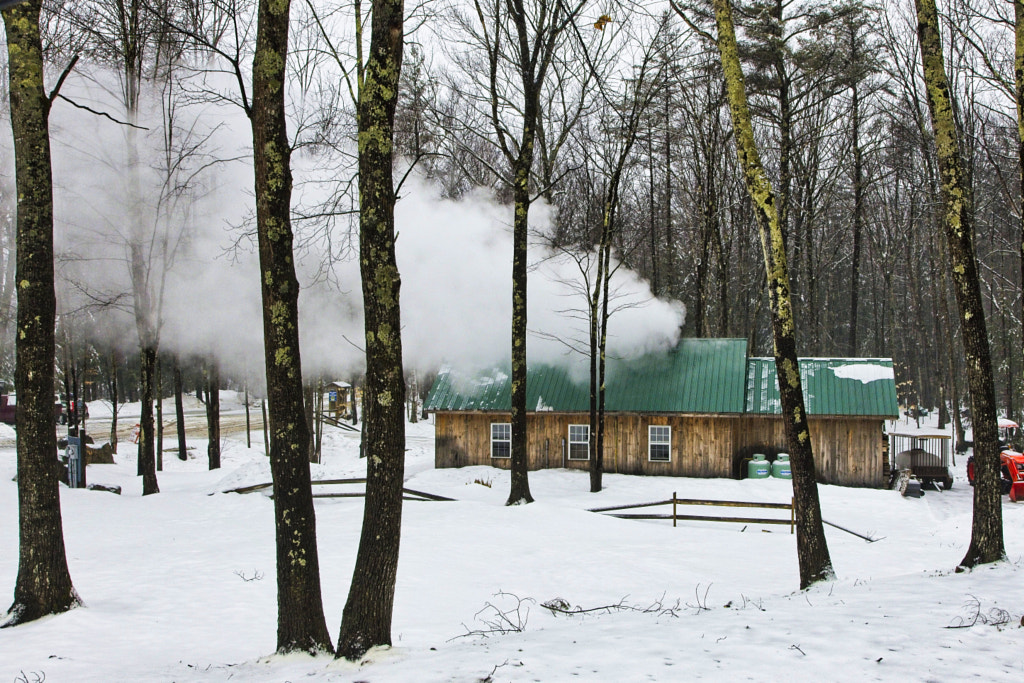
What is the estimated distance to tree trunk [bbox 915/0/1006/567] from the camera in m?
8.94

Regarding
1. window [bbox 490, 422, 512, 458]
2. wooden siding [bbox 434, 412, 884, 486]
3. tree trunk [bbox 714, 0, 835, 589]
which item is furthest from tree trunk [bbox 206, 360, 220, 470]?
tree trunk [bbox 714, 0, 835, 589]

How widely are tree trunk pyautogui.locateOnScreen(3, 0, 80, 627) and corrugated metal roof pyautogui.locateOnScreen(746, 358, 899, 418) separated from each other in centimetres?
1720

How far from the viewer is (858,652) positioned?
17.4 ft

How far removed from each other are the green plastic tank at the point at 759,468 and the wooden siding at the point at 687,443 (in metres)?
0.47

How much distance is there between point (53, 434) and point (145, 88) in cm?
1372

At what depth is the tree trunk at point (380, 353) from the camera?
604 cm

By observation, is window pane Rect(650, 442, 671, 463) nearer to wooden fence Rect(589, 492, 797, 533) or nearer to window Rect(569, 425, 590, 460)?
window Rect(569, 425, 590, 460)

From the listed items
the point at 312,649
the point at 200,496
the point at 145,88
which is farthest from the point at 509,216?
the point at 312,649

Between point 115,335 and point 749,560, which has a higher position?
point 115,335

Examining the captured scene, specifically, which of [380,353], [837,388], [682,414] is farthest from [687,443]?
[380,353]

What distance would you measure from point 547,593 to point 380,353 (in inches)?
200

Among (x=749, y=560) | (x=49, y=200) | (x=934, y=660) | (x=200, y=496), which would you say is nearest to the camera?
(x=934, y=660)

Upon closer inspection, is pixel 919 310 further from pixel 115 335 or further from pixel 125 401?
pixel 125 401

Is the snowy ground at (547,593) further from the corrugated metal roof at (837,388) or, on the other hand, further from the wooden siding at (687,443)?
the corrugated metal roof at (837,388)
